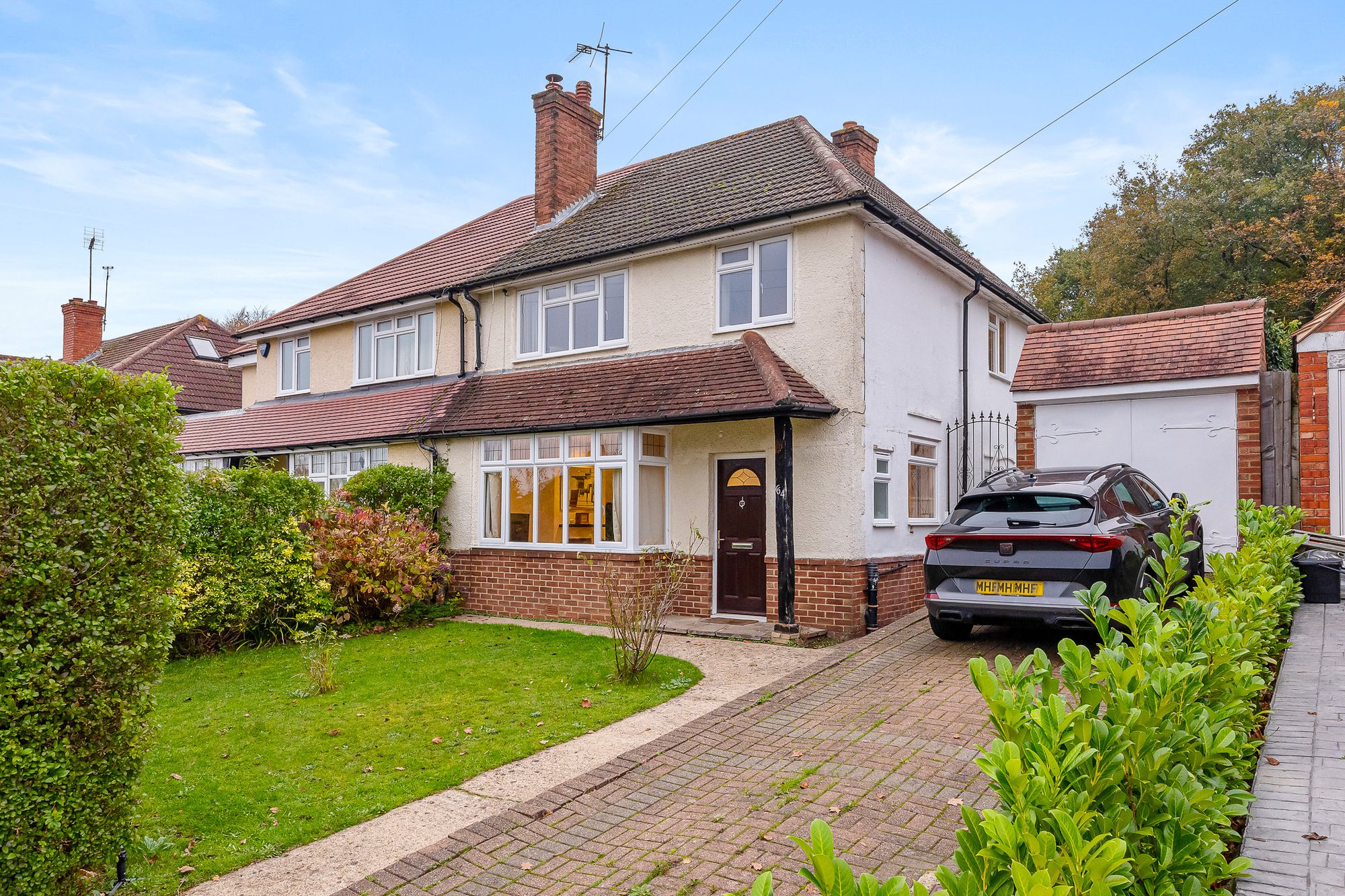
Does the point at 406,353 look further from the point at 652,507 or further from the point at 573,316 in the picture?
the point at 652,507

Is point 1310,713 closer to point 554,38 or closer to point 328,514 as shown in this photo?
point 328,514

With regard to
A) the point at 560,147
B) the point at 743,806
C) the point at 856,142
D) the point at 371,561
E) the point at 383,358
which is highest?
the point at 856,142

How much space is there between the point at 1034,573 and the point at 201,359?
1095 inches

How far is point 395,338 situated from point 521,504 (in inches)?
210

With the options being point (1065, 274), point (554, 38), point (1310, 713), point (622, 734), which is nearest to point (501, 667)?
point (622, 734)

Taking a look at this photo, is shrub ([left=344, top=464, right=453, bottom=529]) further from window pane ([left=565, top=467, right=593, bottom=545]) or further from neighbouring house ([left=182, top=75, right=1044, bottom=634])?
window pane ([left=565, top=467, right=593, bottom=545])

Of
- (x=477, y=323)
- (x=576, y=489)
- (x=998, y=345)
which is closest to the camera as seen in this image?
(x=576, y=489)

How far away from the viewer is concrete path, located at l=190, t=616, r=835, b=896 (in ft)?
14.2

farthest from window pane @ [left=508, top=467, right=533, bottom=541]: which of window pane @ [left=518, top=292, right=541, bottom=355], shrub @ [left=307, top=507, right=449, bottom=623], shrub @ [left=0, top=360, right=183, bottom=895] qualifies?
shrub @ [left=0, top=360, right=183, bottom=895]

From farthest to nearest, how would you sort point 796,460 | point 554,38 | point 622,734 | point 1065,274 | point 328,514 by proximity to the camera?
1. point 1065,274
2. point 554,38
3. point 328,514
4. point 796,460
5. point 622,734

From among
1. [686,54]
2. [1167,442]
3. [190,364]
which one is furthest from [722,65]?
[190,364]

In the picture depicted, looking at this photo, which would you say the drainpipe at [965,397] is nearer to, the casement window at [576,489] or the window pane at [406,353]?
the casement window at [576,489]

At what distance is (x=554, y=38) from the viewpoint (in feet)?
55.0

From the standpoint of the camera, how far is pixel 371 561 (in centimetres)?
1231
